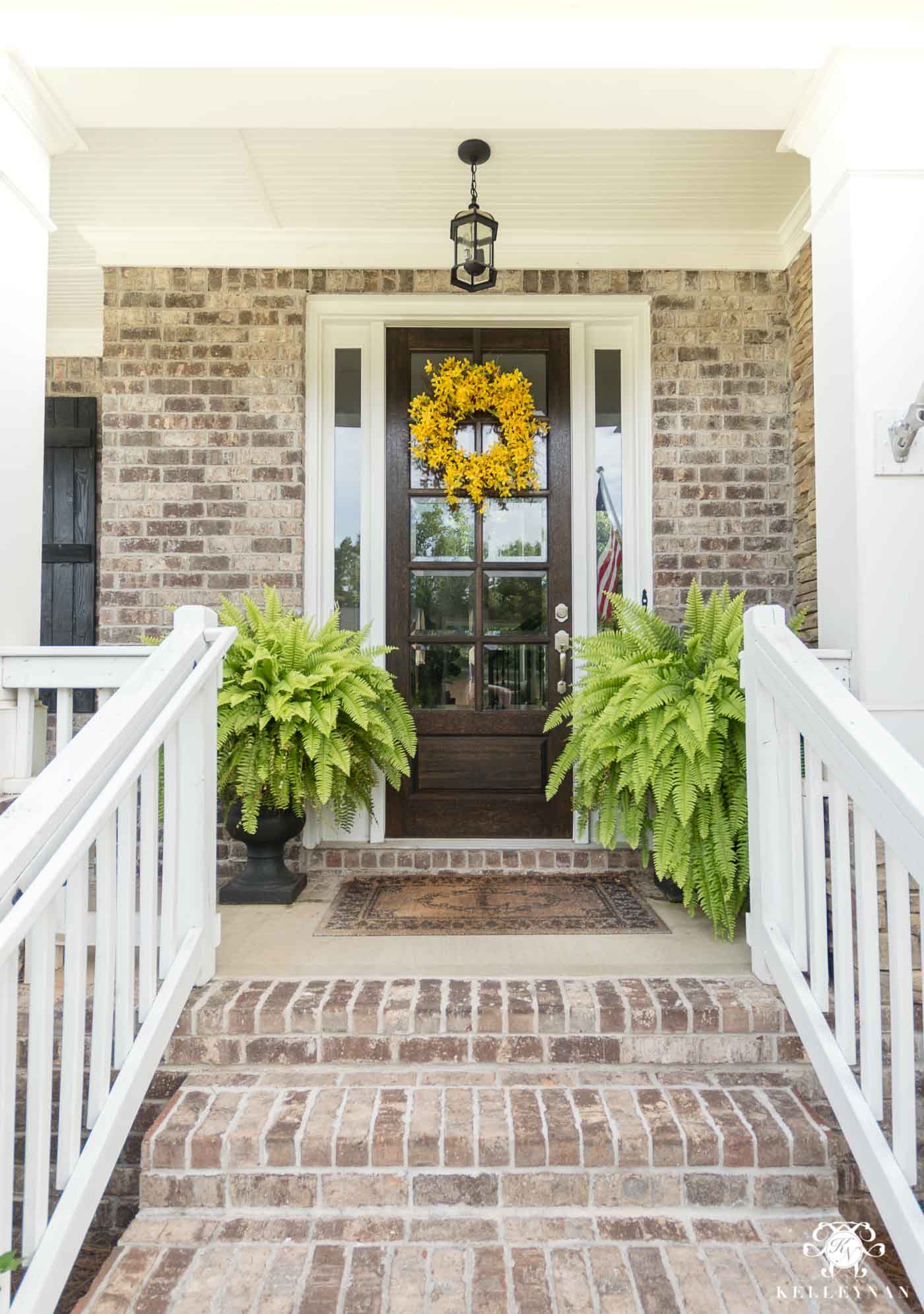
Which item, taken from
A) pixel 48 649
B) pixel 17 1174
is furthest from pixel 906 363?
pixel 17 1174

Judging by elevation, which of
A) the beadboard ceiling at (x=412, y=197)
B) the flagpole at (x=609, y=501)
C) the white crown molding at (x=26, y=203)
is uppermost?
the beadboard ceiling at (x=412, y=197)

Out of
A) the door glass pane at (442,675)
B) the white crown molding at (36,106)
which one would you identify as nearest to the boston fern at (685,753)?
the door glass pane at (442,675)

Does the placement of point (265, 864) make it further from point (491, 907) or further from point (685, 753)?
point (685, 753)

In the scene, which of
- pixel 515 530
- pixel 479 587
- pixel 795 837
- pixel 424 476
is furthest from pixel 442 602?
pixel 795 837

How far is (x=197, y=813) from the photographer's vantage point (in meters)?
1.99

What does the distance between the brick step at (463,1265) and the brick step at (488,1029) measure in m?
0.34

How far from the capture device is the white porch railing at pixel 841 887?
142 cm

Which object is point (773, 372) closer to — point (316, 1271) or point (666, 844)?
point (666, 844)

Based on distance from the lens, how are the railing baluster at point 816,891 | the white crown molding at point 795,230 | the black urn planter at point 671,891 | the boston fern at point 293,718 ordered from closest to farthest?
1. the railing baluster at point 816,891
2. the boston fern at point 293,718
3. the black urn planter at point 671,891
4. the white crown molding at point 795,230

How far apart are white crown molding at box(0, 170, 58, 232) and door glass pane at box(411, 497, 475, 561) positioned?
1662mm

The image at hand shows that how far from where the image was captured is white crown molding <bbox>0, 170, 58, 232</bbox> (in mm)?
2293

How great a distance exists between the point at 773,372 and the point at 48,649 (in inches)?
120

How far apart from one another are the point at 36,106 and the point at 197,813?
2110 mm

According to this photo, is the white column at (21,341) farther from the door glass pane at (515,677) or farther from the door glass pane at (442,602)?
the door glass pane at (515,677)
